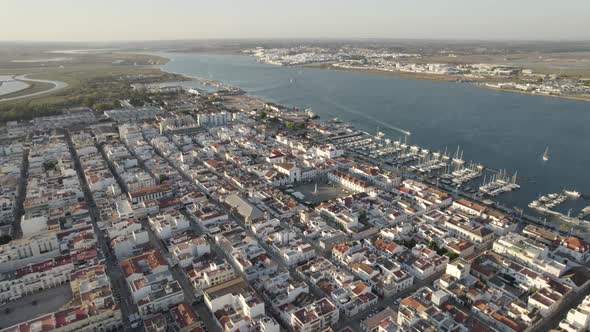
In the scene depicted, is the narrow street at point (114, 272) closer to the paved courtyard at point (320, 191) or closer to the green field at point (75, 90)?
the paved courtyard at point (320, 191)

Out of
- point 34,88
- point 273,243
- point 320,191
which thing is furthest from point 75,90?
point 273,243

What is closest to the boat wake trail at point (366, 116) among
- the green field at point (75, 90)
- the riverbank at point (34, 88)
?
the green field at point (75, 90)

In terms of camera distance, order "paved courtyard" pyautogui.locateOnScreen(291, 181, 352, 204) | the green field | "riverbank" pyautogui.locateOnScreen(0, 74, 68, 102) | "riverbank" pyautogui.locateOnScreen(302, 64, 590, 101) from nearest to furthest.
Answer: "paved courtyard" pyautogui.locateOnScreen(291, 181, 352, 204)
the green field
"riverbank" pyautogui.locateOnScreen(0, 74, 68, 102)
"riverbank" pyautogui.locateOnScreen(302, 64, 590, 101)

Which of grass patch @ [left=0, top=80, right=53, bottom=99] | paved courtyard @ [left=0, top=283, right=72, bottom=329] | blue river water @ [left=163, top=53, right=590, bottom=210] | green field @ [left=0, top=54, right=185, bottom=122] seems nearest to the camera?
paved courtyard @ [left=0, top=283, right=72, bottom=329]

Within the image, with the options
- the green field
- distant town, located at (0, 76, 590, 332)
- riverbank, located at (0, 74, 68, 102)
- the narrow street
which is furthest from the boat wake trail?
riverbank, located at (0, 74, 68, 102)

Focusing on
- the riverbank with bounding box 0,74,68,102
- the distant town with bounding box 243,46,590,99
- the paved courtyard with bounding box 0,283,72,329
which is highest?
the distant town with bounding box 243,46,590,99

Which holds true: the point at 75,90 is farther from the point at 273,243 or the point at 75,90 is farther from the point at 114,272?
the point at 273,243

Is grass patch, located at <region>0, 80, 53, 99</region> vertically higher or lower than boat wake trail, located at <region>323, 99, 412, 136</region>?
higher

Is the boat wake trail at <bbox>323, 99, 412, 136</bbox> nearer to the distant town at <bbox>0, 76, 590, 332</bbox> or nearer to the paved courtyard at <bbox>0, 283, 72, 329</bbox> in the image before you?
the distant town at <bbox>0, 76, 590, 332</bbox>
